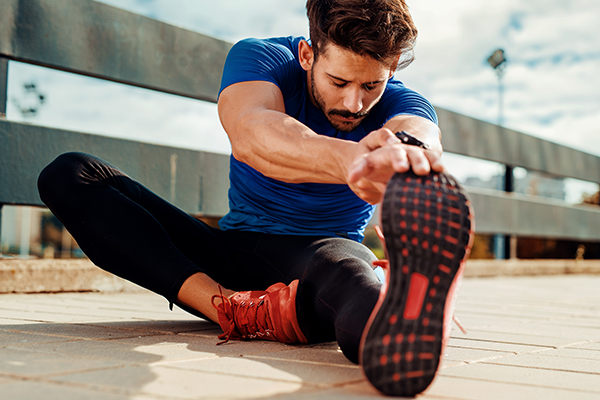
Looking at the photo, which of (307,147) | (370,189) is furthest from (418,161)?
(307,147)

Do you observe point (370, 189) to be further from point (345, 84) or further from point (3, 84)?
point (3, 84)

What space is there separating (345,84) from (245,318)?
793mm

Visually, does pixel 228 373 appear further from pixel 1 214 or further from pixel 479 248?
pixel 479 248

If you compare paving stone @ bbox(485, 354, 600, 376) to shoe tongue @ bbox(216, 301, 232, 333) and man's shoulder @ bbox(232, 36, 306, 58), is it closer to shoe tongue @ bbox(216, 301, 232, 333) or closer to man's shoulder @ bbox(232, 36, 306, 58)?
shoe tongue @ bbox(216, 301, 232, 333)

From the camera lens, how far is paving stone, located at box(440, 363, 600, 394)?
118 cm

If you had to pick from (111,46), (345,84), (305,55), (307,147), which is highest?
(111,46)

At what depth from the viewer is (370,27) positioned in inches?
66.5

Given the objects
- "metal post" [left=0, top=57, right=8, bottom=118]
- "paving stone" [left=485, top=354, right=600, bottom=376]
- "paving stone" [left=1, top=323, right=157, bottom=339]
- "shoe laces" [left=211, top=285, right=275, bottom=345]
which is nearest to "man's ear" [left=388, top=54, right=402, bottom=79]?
"shoe laces" [left=211, top=285, right=275, bottom=345]

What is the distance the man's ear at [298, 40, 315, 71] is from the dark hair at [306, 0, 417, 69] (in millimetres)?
153

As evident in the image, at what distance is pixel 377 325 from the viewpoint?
102 centimetres

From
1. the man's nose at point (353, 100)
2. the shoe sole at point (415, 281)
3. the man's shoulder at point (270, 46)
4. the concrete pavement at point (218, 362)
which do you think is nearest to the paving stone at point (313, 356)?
the concrete pavement at point (218, 362)

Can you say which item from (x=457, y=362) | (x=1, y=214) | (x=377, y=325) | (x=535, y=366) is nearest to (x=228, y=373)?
(x=377, y=325)

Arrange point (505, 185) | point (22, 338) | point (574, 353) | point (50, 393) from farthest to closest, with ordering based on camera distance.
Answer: point (505, 185) < point (574, 353) < point (22, 338) < point (50, 393)

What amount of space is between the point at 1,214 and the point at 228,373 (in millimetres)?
2511
